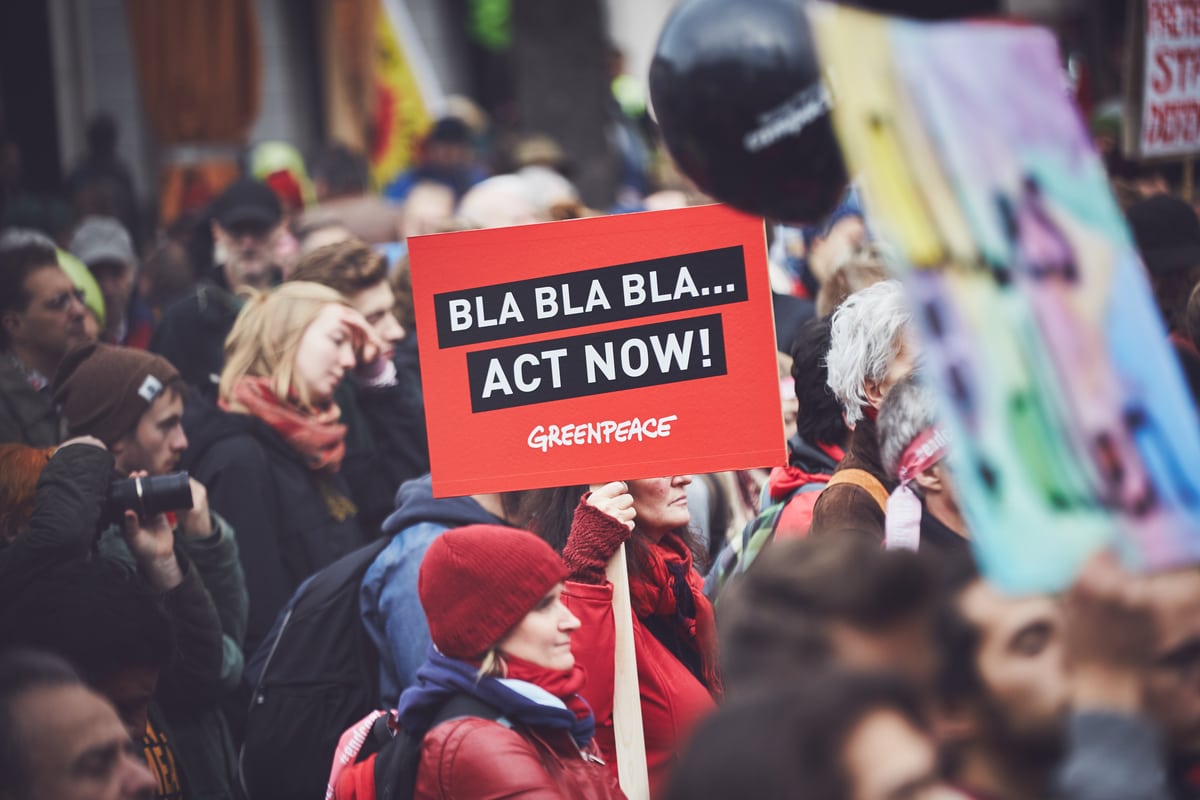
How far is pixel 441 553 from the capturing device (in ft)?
10.6

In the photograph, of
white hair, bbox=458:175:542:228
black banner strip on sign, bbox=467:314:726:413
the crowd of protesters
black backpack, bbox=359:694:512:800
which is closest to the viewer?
the crowd of protesters

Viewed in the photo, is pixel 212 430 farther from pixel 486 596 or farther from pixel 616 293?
pixel 486 596

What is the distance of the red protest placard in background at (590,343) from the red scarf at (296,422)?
1.35 metres

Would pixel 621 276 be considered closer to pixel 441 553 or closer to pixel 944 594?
pixel 441 553

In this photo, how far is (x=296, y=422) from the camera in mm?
4910

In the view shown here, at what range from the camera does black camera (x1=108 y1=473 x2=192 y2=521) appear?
162 inches

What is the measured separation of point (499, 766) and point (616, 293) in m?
1.23

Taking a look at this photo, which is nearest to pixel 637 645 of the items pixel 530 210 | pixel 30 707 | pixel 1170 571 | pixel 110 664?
pixel 110 664

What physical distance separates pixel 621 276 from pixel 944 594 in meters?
1.71

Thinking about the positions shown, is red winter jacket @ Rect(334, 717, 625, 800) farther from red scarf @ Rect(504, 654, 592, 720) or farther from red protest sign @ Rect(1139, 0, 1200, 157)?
red protest sign @ Rect(1139, 0, 1200, 157)

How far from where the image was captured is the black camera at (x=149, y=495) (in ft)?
13.5

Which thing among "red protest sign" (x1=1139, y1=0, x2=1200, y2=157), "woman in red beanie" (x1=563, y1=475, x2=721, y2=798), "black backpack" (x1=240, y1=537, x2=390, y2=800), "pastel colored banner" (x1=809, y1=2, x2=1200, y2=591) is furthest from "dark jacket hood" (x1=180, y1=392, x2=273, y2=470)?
"red protest sign" (x1=1139, y1=0, x2=1200, y2=157)

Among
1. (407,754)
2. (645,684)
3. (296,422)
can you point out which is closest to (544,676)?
(407,754)

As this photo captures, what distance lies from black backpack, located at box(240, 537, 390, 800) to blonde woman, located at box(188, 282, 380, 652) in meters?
0.62
